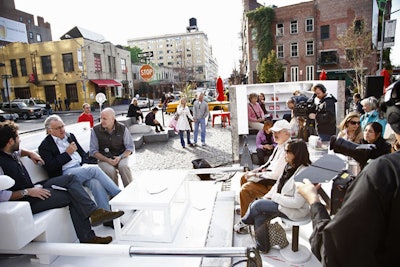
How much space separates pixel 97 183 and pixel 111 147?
109cm

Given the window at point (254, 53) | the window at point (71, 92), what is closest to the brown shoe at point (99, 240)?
the window at point (71, 92)

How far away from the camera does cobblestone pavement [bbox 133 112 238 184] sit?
7.06 metres

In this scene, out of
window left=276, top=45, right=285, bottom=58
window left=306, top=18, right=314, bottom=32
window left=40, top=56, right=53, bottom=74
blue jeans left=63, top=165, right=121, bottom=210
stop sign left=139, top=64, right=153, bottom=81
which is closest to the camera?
blue jeans left=63, top=165, right=121, bottom=210

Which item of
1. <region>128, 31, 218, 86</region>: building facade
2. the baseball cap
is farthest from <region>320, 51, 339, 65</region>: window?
<region>128, 31, 218, 86</region>: building facade

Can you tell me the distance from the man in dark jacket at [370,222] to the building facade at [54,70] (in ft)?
99.9

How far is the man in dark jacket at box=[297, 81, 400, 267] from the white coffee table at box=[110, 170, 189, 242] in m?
2.28

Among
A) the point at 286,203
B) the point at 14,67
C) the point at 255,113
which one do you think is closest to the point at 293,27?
the point at 255,113

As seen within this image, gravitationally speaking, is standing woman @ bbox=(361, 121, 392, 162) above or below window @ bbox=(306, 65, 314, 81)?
below

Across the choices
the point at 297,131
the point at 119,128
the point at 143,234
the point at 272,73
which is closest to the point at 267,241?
the point at 143,234

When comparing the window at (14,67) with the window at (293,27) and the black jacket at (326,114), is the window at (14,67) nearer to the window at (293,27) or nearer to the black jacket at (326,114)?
the window at (293,27)

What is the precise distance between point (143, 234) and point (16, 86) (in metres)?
34.3

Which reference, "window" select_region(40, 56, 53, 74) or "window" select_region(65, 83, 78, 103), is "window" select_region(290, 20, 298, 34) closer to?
"window" select_region(65, 83, 78, 103)

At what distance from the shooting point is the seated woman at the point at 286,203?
2646mm

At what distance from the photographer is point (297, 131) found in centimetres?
629
